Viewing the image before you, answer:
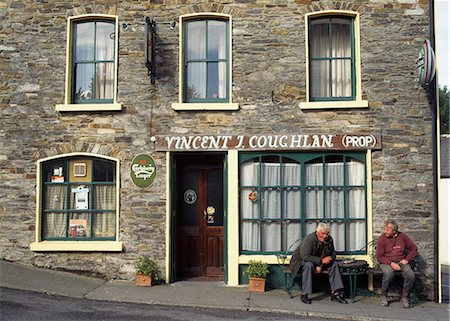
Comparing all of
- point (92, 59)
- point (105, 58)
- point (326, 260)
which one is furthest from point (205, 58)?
point (326, 260)

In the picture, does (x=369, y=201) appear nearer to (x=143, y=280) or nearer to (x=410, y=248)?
(x=410, y=248)

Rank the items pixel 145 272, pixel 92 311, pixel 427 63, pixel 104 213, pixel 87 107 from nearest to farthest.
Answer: pixel 92 311
pixel 427 63
pixel 145 272
pixel 87 107
pixel 104 213

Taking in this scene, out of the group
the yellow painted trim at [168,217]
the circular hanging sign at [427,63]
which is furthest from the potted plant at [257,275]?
the circular hanging sign at [427,63]

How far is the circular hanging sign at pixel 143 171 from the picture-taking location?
10680mm

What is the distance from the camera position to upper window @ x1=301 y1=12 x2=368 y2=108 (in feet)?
35.6

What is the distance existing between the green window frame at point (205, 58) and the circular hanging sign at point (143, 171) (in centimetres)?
157

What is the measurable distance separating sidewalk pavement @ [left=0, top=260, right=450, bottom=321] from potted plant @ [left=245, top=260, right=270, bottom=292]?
0.17m

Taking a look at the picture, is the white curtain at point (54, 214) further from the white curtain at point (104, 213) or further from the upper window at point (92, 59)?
the upper window at point (92, 59)

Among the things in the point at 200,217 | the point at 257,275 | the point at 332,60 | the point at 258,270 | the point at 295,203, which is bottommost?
the point at 257,275

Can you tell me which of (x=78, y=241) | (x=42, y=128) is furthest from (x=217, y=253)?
(x=42, y=128)

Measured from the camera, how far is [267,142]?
34.8 ft

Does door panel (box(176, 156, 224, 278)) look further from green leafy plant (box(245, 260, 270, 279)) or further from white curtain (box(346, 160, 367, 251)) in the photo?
white curtain (box(346, 160, 367, 251))

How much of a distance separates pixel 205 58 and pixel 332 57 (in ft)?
8.87

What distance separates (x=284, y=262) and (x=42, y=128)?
5.78 meters
